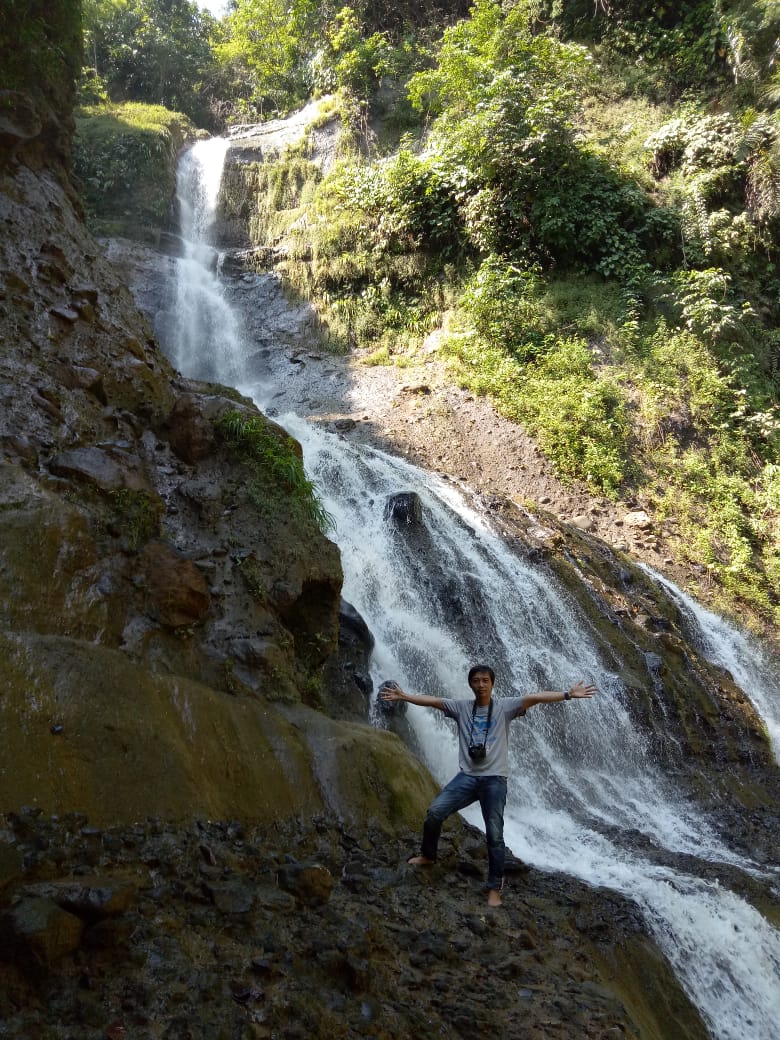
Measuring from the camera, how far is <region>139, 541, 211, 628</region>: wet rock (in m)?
4.96

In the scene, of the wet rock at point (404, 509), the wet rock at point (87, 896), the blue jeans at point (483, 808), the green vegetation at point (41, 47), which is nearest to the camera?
the wet rock at point (87, 896)

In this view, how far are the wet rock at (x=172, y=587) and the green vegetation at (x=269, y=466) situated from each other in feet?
4.80

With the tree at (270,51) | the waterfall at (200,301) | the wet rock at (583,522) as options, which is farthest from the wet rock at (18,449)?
the tree at (270,51)

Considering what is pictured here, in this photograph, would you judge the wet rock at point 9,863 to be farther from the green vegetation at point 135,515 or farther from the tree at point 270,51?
the tree at point 270,51

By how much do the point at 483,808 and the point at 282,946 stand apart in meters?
1.71

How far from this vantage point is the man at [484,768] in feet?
14.7

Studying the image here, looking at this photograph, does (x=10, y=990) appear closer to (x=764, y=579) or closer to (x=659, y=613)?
(x=659, y=613)

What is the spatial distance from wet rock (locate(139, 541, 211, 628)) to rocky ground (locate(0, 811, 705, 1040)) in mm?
1553

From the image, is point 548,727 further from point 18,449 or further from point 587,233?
point 587,233

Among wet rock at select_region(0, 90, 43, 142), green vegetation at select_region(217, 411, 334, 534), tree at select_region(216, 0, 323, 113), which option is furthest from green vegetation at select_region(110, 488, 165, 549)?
tree at select_region(216, 0, 323, 113)

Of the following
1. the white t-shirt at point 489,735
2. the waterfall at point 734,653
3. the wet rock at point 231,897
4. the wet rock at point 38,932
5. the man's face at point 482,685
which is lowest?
the waterfall at point 734,653

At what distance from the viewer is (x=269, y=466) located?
682 centimetres

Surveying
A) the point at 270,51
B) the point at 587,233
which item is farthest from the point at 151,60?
the point at 587,233

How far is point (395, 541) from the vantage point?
10.3 meters
